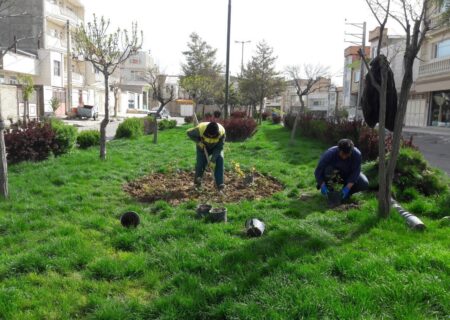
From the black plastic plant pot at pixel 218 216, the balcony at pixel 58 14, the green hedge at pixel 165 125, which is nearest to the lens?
the black plastic plant pot at pixel 218 216

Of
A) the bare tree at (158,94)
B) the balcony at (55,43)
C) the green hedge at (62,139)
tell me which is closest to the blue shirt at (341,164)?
the green hedge at (62,139)

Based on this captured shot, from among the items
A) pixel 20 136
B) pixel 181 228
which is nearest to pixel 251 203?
pixel 181 228

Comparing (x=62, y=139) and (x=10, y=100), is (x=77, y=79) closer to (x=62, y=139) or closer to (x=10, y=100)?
(x=10, y=100)

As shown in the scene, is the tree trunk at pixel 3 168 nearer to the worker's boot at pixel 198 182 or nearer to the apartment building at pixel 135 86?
the worker's boot at pixel 198 182

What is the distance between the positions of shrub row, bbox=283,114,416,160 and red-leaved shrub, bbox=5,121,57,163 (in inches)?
296

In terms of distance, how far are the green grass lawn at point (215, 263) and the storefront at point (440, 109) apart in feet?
75.8

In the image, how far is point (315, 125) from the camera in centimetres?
1619

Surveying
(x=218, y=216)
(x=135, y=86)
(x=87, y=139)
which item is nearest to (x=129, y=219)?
(x=218, y=216)

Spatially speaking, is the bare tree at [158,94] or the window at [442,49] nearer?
the bare tree at [158,94]

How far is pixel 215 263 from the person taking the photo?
12.8 feet

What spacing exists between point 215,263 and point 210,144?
3.38 m

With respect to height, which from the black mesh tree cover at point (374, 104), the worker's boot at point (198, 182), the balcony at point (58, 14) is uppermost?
the balcony at point (58, 14)

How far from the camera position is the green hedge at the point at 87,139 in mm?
12552

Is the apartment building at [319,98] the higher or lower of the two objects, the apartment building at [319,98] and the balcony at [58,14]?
the lower
